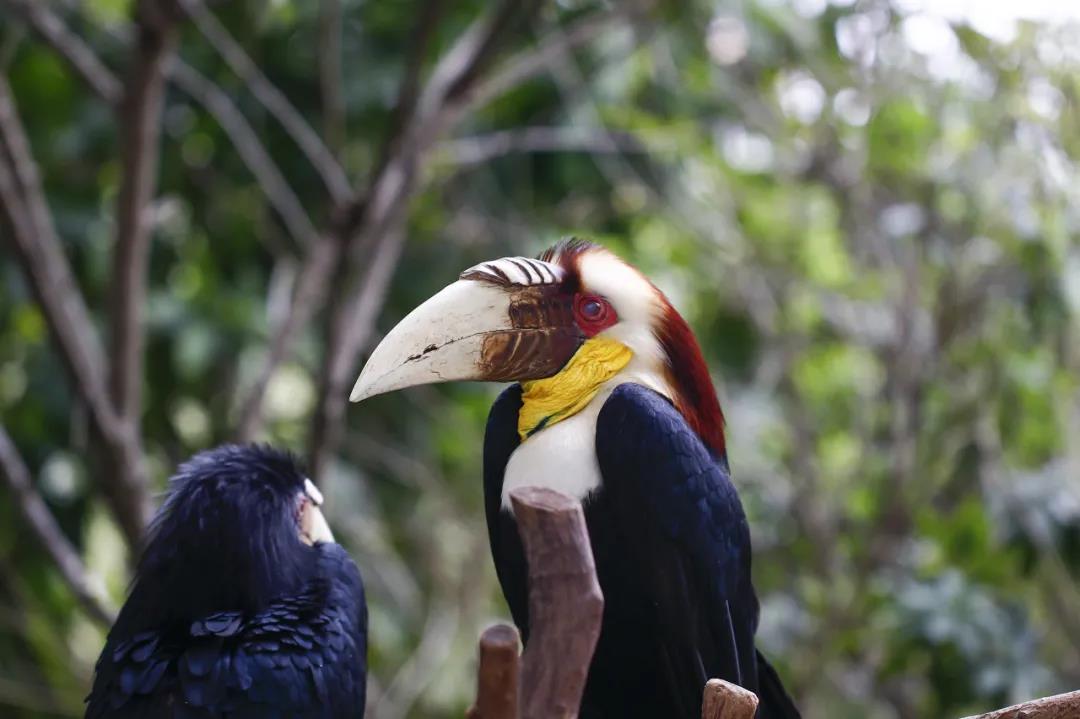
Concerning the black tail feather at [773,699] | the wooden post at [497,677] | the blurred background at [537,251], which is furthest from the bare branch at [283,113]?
the wooden post at [497,677]

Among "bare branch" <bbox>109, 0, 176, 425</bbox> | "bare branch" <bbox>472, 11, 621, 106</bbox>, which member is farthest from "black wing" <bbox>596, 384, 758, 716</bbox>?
"bare branch" <bbox>472, 11, 621, 106</bbox>

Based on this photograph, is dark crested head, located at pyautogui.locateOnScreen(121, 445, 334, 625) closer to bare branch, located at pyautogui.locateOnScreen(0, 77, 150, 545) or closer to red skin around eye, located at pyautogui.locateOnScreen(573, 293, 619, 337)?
red skin around eye, located at pyautogui.locateOnScreen(573, 293, 619, 337)

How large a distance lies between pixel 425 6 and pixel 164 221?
4.50 ft

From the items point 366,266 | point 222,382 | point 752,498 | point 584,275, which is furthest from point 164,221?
point 584,275

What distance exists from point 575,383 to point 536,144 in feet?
6.36

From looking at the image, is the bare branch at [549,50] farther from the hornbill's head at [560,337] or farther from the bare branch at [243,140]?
the hornbill's head at [560,337]

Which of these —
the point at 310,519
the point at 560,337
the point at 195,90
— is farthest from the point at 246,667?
the point at 195,90

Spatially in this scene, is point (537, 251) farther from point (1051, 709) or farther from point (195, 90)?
point (1051, 709)

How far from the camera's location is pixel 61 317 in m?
2.94

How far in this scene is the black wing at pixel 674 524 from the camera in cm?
168

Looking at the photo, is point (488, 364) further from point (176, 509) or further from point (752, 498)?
point (752, 498)

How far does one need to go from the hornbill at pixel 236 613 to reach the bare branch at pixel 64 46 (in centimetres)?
150

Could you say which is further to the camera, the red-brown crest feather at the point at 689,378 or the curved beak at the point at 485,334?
the red-brown crest feather at the point at 689,378

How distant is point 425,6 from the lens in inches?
118
